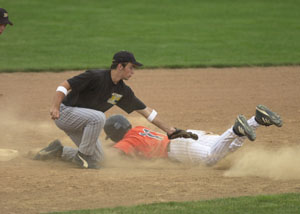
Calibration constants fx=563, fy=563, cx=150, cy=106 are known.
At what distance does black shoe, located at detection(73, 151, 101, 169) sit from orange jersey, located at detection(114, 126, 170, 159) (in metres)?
0.52

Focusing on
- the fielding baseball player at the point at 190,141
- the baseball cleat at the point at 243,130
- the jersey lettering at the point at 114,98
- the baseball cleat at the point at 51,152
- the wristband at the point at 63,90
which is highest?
the wristband at the point at 63,90

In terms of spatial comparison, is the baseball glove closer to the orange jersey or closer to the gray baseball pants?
the orange jersey

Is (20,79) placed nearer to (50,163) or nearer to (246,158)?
(50,163)

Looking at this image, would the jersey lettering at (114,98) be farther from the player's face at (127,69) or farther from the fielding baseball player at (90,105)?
the player's face at (127,69)

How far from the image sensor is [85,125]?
7121 millimetres

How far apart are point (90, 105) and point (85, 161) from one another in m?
0.72

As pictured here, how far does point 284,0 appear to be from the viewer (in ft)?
76.7

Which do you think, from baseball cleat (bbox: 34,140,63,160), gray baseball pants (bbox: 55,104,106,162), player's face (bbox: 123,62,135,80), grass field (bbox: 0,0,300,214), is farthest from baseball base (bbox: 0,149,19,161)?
grass field (bbox: 0,0,300,214)

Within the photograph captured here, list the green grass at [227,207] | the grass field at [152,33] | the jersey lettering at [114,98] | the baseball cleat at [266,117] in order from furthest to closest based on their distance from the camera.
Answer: the grass field at [152,33]
the jersey lettering at [114,98]
the baseball cleat at [266,117]
the green grass at [227,207]

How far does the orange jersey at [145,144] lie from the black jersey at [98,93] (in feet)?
1.35

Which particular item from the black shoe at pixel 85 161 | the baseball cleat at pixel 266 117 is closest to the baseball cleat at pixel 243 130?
the baseball cleat at pixel 266 117

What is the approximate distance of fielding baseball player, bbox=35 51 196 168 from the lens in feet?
23.0

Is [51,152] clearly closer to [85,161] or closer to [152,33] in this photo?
[85,161]

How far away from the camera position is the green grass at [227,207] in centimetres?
543
